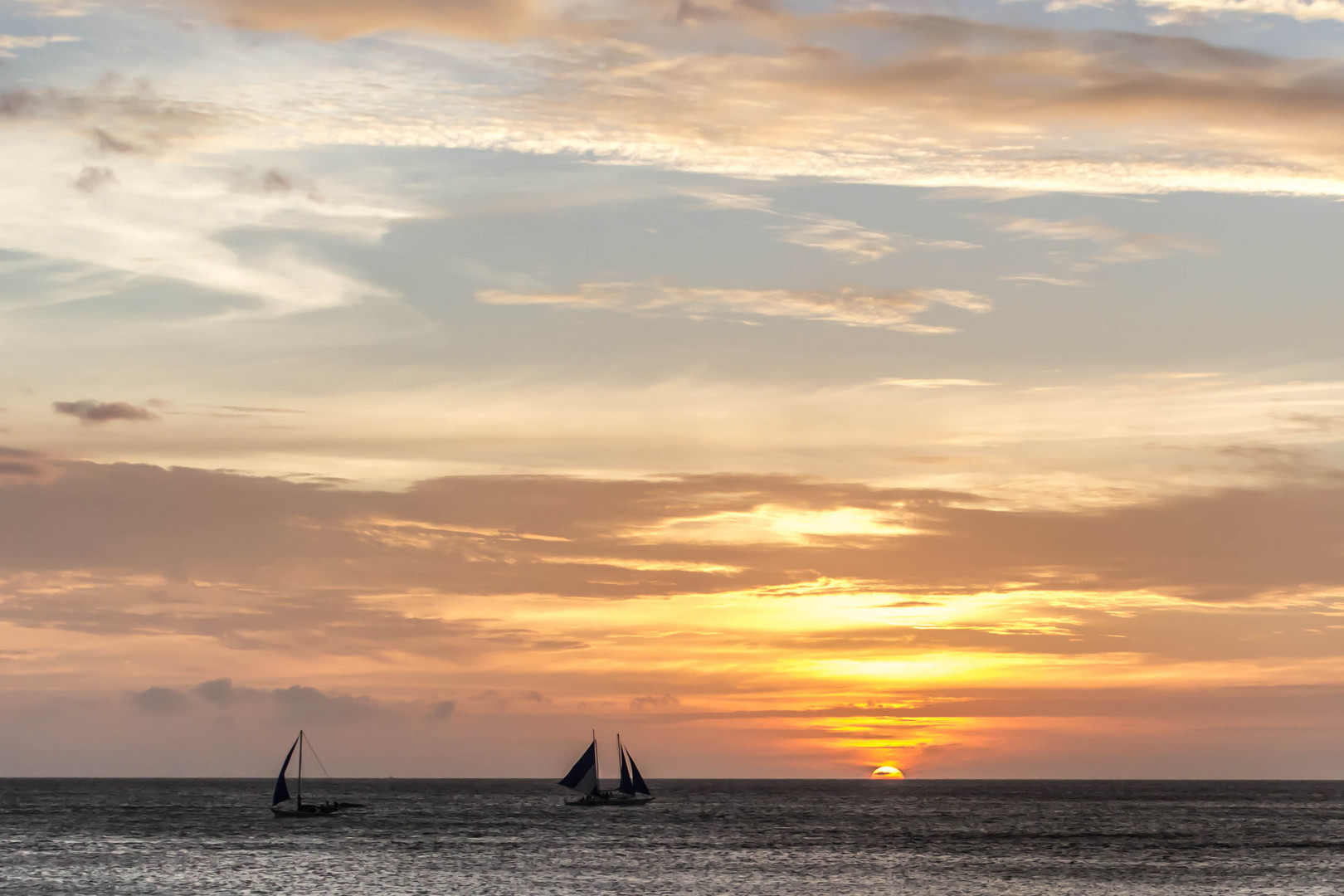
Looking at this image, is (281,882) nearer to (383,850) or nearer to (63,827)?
(383,850)

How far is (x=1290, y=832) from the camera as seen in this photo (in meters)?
192

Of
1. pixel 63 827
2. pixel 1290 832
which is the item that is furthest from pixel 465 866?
pixel 1290 832

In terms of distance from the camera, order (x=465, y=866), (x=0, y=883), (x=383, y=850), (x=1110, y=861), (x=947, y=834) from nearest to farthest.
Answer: (x=0, y=883) < (x=465, y=866) < (x=1110, y=861) < (x=383, y=850) < (x=947, y=834)

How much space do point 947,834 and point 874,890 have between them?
80273mm

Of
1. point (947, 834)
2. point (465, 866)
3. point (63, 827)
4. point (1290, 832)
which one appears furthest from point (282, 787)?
point (1290, 832)

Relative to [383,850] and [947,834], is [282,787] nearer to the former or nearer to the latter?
[383,850]

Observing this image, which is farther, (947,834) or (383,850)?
(947,834)

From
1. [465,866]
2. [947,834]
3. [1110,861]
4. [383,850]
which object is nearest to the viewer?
[465,866]

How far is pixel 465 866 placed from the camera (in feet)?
430

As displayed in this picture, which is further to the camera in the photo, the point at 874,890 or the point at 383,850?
the point at 383,850

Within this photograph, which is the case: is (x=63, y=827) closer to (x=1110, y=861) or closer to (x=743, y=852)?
(x=743, y=852)

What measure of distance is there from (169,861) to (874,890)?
2703 inches

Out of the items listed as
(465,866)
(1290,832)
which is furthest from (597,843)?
(1290,832)

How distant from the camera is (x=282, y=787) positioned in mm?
194250
